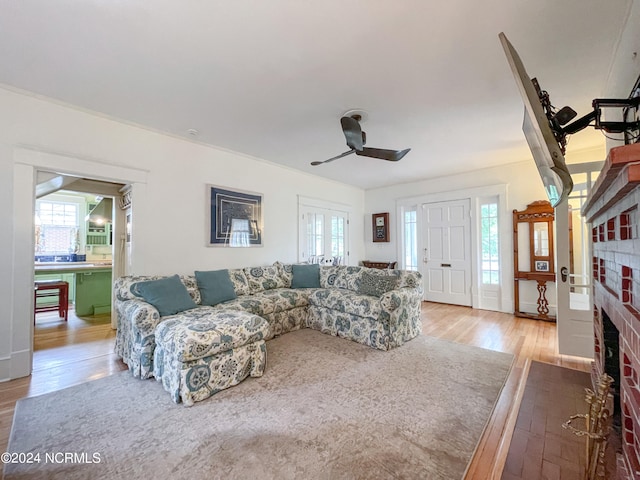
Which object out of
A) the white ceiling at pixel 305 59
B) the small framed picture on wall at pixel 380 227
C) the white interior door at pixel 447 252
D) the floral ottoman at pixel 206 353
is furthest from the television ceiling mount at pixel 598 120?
the small framed picture on wall at pixel 380 227

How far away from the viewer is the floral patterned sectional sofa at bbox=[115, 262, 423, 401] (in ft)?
7.70

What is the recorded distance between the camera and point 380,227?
6316 millimetres

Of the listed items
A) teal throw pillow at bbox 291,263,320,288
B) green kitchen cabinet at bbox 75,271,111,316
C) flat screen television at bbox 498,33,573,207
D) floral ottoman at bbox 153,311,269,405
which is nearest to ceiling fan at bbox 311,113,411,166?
flat screen television at bbox 498,33,573,207

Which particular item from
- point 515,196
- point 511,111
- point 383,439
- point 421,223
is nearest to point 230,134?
point 511,111

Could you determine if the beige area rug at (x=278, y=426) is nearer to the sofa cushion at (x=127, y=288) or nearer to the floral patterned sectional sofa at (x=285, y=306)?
the floral patterned sectional sofa at (x=285, y=306)

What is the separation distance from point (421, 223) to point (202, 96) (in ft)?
15.1

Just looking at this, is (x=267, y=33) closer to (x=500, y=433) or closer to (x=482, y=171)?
(x=500, y=433)

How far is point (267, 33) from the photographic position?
1795mm

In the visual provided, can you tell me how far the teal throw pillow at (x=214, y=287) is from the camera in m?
3.19

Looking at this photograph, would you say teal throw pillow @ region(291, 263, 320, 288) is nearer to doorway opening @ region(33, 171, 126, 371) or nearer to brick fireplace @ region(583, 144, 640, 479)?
doorway opening @ region(33, 171, 126, 371)

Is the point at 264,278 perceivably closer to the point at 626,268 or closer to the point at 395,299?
the point at 395,299

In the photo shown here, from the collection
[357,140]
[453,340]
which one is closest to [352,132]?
[357,140]

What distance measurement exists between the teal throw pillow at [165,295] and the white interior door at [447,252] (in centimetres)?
452

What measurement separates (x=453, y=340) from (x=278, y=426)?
8.07 ft
